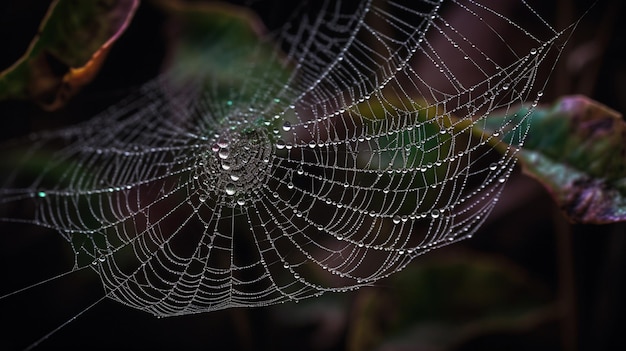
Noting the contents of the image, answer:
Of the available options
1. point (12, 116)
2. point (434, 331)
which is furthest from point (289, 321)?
point (12, 116)

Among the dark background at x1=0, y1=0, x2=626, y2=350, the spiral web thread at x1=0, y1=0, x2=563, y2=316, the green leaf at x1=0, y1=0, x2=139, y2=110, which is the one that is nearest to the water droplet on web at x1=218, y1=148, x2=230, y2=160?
the spiral web thread at x1=0, y1=0, x2=563, y2=316

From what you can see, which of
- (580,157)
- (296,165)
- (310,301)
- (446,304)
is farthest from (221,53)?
(580,157)

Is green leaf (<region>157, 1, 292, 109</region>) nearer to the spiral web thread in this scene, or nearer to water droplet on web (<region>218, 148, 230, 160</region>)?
the spiral web thread

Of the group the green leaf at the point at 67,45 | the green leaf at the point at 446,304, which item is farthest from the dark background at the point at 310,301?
the green leaf at the point at 67,45

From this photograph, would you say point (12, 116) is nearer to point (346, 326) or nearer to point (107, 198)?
point (107, 198)

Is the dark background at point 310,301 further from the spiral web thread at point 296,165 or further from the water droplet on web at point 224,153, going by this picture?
the water droplet on web at point 224,153

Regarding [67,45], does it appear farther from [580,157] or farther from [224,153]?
→ [580,157]
